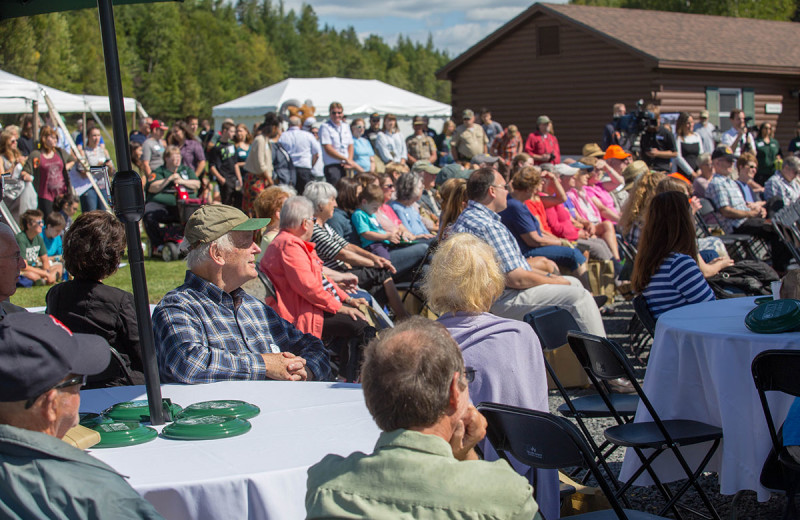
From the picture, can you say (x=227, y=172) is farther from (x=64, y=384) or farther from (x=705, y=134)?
(x=64, y=384)

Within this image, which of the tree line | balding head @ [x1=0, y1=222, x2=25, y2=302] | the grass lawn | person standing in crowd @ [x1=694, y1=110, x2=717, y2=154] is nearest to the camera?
balding head @ [x1=0, y1=222, x2=25, y2=302]

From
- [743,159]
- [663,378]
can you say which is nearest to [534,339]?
[663,378]

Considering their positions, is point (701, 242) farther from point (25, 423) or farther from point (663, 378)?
point (25, 423)

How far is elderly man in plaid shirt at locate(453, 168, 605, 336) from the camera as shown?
6.00 metres

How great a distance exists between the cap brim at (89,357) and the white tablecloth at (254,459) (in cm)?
37

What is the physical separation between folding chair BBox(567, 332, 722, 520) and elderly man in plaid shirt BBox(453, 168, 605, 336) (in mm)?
2046

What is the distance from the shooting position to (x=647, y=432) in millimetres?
3680

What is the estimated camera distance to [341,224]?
26.3 feet

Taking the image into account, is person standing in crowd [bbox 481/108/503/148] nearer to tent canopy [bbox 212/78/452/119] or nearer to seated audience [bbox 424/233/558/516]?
tent canopy [bbox 212/78/452/119]

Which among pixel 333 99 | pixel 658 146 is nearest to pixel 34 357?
pixel 658 146

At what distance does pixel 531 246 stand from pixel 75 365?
6.01m

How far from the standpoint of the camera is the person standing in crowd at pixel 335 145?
44.4ft

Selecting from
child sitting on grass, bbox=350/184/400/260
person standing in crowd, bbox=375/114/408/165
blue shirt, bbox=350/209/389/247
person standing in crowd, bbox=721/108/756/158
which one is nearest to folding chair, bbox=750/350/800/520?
child sitting on grass, bbox=350/184/400/260

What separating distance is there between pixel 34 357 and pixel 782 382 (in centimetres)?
256
